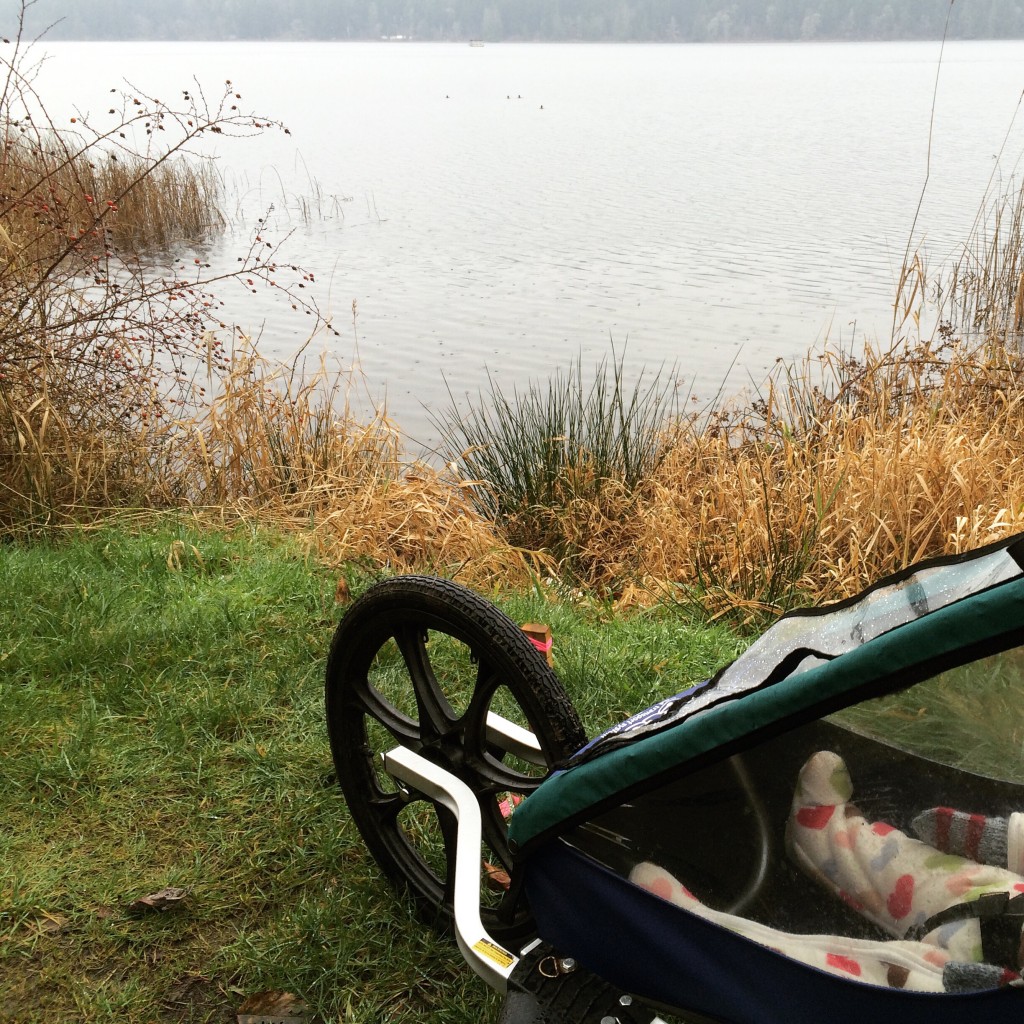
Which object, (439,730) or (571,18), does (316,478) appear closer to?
(439,730)

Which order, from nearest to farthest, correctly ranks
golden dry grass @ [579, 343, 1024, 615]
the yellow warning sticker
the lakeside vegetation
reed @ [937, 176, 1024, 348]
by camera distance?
the yellow warning sticker
the lakeside vegetation
golden dry grass @ [579, 343, 1024, 615]
reed @ [937, 176, 1024, 348]

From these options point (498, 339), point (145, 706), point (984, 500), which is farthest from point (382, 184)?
point (145, 706)

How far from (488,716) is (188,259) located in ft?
37.6

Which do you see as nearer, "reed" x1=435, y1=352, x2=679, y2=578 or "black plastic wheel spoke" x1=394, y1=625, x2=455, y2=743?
"black plastic wheel spoke" x1=394, y1=625, x2=455, y2=743

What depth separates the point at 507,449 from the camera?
6.20 m

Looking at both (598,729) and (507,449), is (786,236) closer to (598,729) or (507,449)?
(507,449)

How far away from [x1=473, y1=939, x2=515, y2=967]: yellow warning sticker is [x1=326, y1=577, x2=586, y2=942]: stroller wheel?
122 millimetres

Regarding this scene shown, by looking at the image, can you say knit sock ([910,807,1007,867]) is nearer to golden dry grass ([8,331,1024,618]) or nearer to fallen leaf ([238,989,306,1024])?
fallen leaf ([238,989,306,1024])

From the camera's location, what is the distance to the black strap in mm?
1294

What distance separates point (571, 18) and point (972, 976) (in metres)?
124

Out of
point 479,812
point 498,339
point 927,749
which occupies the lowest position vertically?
point 498,339

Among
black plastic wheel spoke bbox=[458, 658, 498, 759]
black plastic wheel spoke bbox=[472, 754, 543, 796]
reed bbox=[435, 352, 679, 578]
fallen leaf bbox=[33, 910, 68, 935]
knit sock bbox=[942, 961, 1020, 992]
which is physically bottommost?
reed bbox=[435, 352, 679, 578]

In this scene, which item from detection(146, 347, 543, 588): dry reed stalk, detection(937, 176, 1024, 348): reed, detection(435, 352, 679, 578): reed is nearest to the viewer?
detection(146, 347, 543, 588): dry reed stalk

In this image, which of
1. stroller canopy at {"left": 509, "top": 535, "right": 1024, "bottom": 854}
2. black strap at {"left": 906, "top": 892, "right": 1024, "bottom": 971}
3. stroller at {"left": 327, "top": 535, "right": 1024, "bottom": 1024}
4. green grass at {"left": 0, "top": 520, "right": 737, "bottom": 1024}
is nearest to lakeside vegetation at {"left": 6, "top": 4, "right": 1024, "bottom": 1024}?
green grass at {"left": 0, "top": 520, "right": 737, "bottom": 1024}
